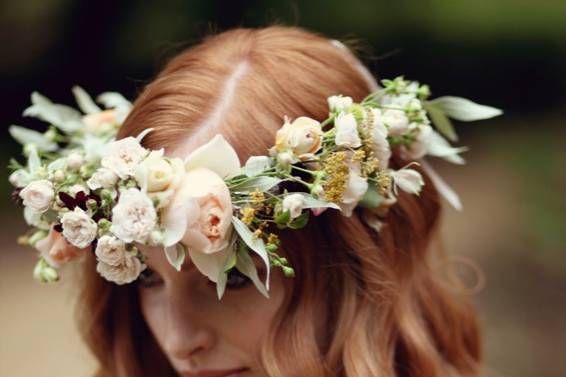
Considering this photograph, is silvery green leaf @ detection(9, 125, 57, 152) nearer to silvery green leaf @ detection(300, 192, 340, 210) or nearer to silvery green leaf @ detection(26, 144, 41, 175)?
silvery green leaf @ detection(26, 144, 41, 175)

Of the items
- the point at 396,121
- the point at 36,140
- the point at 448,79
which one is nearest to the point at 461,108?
the point at 396,121

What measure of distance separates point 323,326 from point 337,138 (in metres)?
0.39

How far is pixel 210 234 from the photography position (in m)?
1.48

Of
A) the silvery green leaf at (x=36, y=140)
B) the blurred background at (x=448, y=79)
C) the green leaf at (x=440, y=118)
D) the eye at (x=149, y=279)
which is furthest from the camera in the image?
the blurred background at (x=448, y=79)

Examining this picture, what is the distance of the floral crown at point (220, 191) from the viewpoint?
1.46m

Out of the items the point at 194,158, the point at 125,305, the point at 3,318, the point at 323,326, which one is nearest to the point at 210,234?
the point at 194,158

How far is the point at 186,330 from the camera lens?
5.61 feet

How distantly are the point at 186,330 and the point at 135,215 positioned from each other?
36 cm

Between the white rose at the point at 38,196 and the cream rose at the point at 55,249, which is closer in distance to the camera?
the white rose at the point at 38,196

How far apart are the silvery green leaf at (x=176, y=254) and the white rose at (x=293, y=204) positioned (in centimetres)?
18

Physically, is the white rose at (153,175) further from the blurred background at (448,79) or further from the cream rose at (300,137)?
the blurred background at (448,79)

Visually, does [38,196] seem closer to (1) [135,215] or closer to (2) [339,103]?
(1) [135,215]

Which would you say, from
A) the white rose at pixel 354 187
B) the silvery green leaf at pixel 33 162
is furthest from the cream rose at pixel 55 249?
the white rose at pixel 354 187

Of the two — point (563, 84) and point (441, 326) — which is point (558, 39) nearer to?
point (563, 84)
